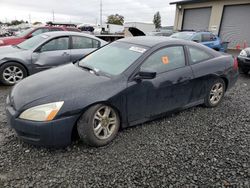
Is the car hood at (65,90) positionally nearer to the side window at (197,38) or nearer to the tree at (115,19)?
the side window at (197,38)

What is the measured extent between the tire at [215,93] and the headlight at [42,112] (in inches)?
110

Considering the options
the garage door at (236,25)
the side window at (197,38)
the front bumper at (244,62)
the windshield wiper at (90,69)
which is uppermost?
the garage door at (236,25)

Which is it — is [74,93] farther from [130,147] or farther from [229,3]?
[229,3]

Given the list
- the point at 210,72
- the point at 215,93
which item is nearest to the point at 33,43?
the point at 210,72

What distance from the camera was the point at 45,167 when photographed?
2.25 m

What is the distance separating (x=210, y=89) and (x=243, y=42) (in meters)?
15.1

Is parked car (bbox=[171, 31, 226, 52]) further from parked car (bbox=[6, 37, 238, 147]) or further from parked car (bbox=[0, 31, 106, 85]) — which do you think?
parked car (bbox=[6, 37, 238, 147])

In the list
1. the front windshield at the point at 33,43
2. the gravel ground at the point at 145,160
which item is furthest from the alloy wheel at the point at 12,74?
the gravel ground at the point at 145,160

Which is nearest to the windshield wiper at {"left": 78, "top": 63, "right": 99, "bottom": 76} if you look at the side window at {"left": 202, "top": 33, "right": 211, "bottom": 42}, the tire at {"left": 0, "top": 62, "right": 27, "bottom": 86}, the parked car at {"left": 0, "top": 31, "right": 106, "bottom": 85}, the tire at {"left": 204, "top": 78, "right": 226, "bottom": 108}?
the tire at {"left": 204, "top": 78, "right": 226, "bottom": 108}

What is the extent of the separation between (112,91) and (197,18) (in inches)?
751

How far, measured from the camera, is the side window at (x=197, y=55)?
11.3ft

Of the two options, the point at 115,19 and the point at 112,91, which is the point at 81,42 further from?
the point at 115,19

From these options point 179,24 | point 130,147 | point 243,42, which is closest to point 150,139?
point 130,147

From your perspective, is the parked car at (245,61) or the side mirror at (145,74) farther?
the parked car at (245,61)
